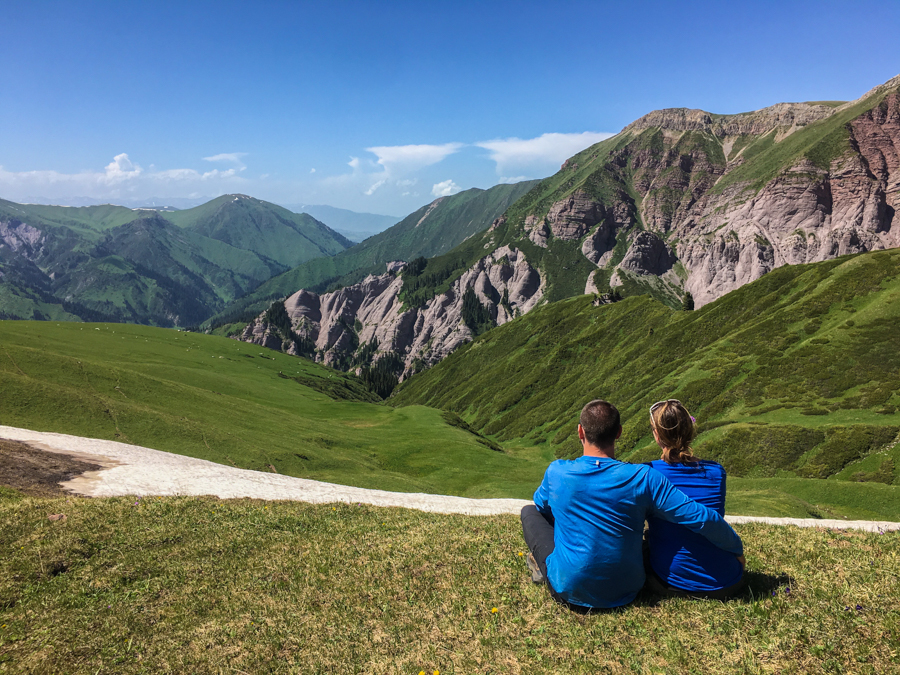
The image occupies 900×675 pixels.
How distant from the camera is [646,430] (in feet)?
299

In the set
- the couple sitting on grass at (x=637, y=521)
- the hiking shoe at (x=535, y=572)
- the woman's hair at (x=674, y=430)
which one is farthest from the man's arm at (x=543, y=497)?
the woman's hair at (x=674, y=430)

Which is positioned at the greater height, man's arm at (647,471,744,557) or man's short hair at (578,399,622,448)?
man's short hair at (578,399,622,448)

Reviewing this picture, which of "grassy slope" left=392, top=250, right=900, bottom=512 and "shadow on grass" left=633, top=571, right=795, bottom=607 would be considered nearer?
"shadow on grass" left=633, top=571, right=795, bottom=607

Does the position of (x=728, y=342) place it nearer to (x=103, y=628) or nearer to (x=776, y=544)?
(x=776, y=544)

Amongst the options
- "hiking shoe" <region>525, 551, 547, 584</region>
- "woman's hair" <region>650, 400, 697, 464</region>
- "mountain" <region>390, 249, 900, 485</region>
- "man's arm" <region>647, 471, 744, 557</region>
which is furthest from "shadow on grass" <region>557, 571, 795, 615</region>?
"mountain" <region>390, 249, 900, 485</region>

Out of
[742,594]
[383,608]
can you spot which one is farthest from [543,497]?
[383,608]

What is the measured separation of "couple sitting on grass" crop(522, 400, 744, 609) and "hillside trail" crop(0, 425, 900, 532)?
1740 cm

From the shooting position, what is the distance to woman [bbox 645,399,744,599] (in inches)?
356

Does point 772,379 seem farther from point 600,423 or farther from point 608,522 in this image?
point 600,423

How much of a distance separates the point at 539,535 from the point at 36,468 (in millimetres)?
29339

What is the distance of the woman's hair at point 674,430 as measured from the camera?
29.7 ft

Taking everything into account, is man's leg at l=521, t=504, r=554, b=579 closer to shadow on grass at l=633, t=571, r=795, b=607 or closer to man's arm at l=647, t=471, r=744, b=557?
shadow on grass at l=633, t=571, r=795, b=607

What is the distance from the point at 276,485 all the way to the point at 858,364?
9440cm

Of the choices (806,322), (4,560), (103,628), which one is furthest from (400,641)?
(806,322)
